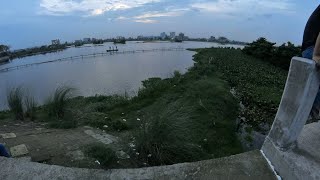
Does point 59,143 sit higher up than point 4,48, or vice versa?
point 59,143

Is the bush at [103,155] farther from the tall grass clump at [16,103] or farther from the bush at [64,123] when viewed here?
Answer: the tall grass clump at [16,103]

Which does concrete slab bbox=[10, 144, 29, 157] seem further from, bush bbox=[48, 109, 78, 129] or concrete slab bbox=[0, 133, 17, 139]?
bush bbox=[48, 109, 78, 129]

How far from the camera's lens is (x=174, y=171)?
10.1 ft

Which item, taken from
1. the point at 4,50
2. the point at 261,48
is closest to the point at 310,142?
the point at 261,48

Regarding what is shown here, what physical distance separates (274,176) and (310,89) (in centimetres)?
82

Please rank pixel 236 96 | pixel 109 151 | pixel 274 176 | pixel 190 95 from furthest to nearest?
1. pixel 236 96
2. pixel 190 95
3. pixel 109 151
4. pixel 274 176

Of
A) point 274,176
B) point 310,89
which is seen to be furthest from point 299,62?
point 274,176

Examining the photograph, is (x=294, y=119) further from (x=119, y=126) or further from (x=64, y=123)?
(x=64, y=123)

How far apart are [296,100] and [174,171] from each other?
1.26 meters

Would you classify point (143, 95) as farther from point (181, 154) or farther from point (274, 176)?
point (274, 176)

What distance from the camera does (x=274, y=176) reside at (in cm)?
286

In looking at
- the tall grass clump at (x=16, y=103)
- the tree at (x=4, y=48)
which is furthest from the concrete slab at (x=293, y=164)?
the tree at (x=4, y=48)

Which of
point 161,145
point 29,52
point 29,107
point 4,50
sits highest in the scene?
point 161,145

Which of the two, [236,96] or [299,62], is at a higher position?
[299,62]
